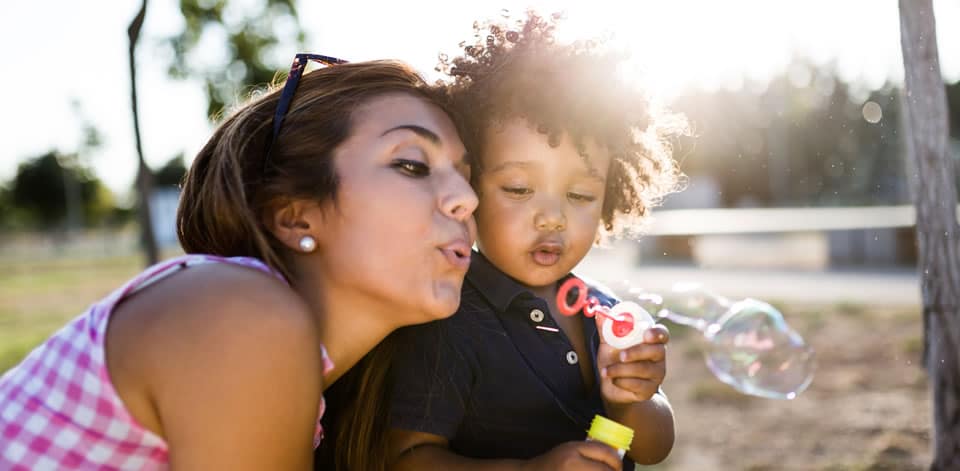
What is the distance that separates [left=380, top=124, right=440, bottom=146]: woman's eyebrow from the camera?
158 cm

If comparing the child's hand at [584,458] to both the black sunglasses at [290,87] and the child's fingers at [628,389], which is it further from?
the black sunglasses at [290,87]

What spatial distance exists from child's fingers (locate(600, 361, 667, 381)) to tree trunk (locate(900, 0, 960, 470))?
78 centimetres

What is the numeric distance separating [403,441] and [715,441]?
221 cm

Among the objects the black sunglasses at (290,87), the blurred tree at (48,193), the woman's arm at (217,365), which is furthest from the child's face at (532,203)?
the blurred tree at (48,193)

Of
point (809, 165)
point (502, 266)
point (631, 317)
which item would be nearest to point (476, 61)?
point (502, 266)

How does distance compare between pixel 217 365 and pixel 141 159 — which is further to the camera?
pixel 141 159

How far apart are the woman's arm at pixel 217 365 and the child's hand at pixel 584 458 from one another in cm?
47

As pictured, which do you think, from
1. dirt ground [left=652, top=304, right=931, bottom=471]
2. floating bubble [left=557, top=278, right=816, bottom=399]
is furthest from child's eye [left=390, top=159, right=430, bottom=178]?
dirt ground [left=652, top=304, right=931, bottom=471]

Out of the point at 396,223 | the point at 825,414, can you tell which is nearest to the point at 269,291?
the point at 396,223

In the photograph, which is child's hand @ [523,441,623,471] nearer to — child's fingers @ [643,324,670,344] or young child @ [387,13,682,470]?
young child @ [387,13,682,470]

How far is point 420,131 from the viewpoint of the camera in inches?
62.6

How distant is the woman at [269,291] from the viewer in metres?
1.21

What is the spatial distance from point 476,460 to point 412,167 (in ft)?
1.83

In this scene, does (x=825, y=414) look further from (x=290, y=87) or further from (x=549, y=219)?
(x=290, y=87)
